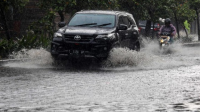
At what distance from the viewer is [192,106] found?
32.0ft

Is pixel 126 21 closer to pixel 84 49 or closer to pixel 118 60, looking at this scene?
pixel 118 60

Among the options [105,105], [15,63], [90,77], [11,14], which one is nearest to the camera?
[105,105]

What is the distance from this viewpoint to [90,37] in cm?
1747

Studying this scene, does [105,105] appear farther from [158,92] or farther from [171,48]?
[171,48]

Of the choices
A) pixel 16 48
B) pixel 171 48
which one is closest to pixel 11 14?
pixel 171 48

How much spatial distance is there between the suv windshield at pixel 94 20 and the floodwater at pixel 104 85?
1.17m

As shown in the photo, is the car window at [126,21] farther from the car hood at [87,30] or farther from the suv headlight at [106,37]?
the suv headlight at [106,37]

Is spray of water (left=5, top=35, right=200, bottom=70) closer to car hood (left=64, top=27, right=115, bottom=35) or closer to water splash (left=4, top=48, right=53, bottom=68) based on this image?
water splash (left=4, top=48, right=53, bottom=68)

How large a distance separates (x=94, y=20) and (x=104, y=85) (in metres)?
6.24

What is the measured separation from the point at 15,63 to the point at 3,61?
1.62ft

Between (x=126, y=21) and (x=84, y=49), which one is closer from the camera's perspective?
(x=84, y=49)

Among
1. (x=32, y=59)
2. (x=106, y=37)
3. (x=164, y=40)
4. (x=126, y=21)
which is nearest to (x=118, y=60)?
(x=106, y=37)

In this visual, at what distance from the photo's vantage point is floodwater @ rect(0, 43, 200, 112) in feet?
31.9

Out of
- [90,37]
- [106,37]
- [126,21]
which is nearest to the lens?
[90,37]
